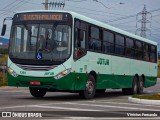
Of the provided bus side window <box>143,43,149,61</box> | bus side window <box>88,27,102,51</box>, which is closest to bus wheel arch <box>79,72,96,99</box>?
bus side window <box>88,27,102,51</box>

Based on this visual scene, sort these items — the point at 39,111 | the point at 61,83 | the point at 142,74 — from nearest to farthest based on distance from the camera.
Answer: the point at 39,111 → the point at 61,83 → the point at 142,74

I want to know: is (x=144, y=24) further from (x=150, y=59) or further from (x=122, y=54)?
→ (x=122, y=54)

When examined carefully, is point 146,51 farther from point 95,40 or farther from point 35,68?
point 35,68

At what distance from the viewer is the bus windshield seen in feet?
58.0

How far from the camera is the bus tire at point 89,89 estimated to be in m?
19.1

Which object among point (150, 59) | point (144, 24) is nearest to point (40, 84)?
point (150, 59)

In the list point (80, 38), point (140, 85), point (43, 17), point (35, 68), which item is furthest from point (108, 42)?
point (140, 85)

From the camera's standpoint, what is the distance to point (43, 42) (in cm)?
1781

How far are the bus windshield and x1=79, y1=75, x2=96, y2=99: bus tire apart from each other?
2.14 m

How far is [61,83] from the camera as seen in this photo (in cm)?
1759

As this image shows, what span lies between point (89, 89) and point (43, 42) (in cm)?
307

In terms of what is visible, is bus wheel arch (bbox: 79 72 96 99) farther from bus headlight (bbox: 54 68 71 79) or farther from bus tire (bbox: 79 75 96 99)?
bus headlight (bbox: 54 68 71 79)

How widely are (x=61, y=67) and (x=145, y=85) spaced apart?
11093 millimetres

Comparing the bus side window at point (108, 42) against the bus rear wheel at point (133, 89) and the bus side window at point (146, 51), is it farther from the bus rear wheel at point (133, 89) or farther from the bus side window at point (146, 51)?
the bus side window at point (146, 51)
